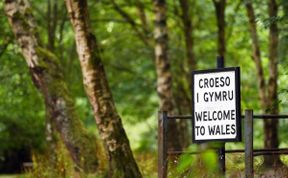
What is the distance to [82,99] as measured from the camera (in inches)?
1367

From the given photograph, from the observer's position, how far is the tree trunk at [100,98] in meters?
13.9

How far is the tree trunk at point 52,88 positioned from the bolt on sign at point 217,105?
8.42 meters

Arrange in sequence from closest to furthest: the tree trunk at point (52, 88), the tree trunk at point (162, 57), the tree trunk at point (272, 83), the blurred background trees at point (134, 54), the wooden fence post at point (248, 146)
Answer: the wooden fence post at point (248, 146) < the tree trunk at point (52, 88) < the tree trunk at point (272, 83) < the tree trunk at point (162, 57) < the blurred background trees at point (134, 54)

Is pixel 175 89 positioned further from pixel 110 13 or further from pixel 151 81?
pixel 110 13

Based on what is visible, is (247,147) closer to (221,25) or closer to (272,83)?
(272,83)

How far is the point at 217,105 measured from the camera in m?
8.77

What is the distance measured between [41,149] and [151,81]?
5.84 metres

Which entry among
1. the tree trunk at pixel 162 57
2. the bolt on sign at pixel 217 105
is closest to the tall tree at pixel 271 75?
the tree trunk at pixel 162 57

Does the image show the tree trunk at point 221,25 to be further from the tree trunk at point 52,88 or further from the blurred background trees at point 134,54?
the tree trunk at point 52,88

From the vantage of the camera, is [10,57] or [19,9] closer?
[19,9]

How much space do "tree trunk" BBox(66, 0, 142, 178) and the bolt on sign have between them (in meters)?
4.91

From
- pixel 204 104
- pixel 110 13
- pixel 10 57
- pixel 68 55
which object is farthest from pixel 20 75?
pixel 204 104

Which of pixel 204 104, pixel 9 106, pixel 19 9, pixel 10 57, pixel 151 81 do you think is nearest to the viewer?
pixel 204 104

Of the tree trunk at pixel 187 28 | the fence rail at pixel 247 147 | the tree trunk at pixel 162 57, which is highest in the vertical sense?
the tree trunk at pixel 187 28
